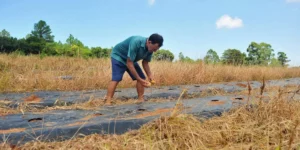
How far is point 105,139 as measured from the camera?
75.7 inches

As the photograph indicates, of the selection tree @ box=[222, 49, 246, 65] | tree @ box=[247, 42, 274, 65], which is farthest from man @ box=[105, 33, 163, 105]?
tree @ box=[247, 42, 274, 65]

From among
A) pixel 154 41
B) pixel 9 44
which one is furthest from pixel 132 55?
pixel 9 44

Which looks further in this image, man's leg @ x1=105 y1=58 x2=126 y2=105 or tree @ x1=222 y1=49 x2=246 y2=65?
tree @ x1=222 y1=49 x2=246 y2=65

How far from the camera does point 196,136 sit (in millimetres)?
1854

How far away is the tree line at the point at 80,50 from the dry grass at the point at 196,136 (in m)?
5.39

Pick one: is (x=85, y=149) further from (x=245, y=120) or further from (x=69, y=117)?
(x=245, y=120)

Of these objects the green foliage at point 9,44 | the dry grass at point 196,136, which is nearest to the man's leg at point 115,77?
the dry grass at point 196,136

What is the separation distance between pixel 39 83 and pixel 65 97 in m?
1.64

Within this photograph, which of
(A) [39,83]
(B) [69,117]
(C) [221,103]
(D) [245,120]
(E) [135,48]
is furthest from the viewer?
(A) [39,83]

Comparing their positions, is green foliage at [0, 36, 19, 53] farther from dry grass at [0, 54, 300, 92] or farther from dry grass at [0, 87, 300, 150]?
A: dry grass at [0, 87, 300, 150]

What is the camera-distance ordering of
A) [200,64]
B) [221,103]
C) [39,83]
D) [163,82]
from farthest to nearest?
[200,64], [163,82], [39,83], [221,103]

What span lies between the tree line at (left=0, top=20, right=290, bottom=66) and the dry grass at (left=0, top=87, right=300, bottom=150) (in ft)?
17.7

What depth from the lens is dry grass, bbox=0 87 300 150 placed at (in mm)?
1770

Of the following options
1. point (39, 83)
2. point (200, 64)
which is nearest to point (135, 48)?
point (39, 83)
